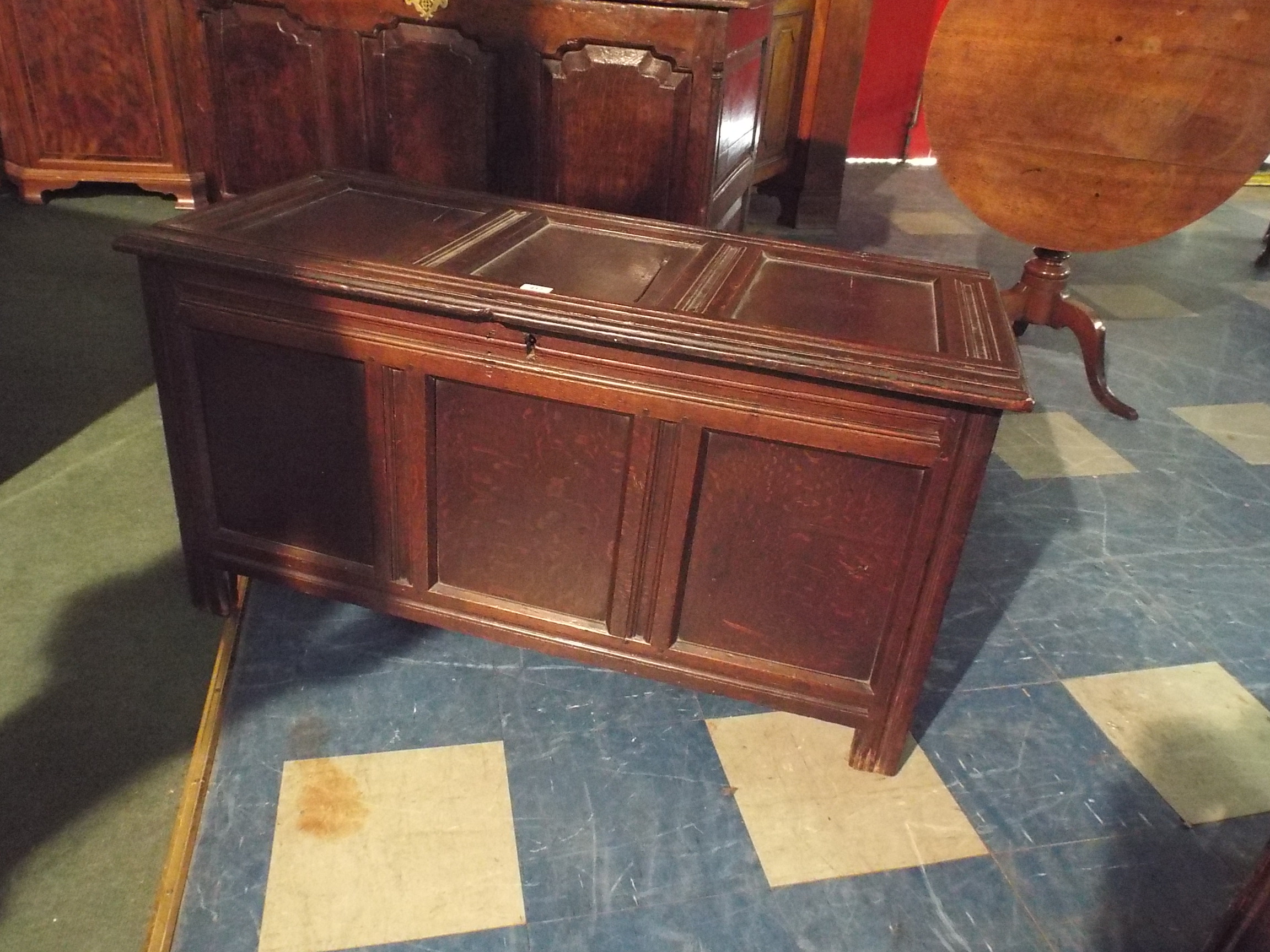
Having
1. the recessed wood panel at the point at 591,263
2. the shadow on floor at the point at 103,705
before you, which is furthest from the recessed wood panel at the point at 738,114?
the shadow on floor at the point at 103,705

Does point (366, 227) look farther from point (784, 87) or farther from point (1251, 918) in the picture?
point (784, 87)

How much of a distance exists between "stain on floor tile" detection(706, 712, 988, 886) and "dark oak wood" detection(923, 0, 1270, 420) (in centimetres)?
169

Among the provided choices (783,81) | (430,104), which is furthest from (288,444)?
(783,81)

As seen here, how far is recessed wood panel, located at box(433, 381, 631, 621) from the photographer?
4.79 feet

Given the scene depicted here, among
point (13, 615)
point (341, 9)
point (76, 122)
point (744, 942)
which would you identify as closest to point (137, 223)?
point (76, 122)

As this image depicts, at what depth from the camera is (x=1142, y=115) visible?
2.49 meters

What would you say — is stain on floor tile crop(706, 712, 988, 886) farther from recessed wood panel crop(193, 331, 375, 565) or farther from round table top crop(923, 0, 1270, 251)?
round table top crop(923, 0, 1270, 251)

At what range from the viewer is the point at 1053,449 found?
2.67 metres

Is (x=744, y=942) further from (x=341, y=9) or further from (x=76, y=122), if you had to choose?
(x=76, y=122)

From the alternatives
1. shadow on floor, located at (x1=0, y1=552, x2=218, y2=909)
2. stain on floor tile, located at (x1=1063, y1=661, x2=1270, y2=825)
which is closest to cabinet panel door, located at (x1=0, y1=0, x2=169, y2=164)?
shadow on floor, located at (x1=0, y1=552, x2=218, y2=909)

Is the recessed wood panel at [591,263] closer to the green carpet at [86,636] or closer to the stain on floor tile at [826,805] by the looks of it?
the stain on floor tile at [826,805]

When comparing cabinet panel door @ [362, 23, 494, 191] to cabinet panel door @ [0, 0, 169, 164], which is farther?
cabinet panel door @ [0, 0, 169, 164]

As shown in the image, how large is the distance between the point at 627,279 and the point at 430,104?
1445 millimetres

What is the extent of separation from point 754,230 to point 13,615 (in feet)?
10.1
